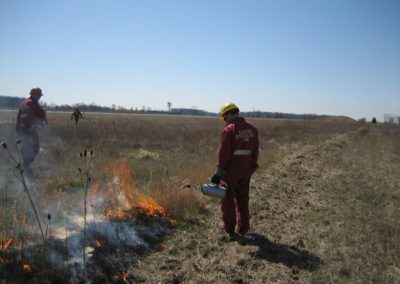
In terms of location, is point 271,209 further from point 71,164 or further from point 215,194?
point 71,164

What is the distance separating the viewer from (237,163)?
6.01m

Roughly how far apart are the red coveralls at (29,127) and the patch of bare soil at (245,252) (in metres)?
4.60

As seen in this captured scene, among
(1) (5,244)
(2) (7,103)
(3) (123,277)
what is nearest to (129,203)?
(3) (123,277)

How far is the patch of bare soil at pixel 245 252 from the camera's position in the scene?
4.78m

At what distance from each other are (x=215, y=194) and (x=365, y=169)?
33.0ft

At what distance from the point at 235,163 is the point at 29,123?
5.68 m

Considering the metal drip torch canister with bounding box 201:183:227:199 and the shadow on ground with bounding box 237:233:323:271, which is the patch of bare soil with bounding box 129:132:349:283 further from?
the metal drip torch canister with bounding box 201:183:227:199

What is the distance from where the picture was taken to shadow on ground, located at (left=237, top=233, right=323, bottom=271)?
5.18 metres

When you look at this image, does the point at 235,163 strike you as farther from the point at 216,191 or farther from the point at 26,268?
the point at 26,268

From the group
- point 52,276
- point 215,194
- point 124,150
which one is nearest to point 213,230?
point 215,194

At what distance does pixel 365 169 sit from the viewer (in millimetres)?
14062

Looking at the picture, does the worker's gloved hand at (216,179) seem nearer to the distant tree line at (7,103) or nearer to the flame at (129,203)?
the flame at (129,203)

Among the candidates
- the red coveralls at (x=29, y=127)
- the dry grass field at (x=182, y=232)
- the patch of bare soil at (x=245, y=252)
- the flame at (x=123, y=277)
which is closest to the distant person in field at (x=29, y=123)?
the red coveralls at (x=29, y=127)

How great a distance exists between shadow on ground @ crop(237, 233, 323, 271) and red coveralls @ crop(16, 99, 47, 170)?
5797mm
